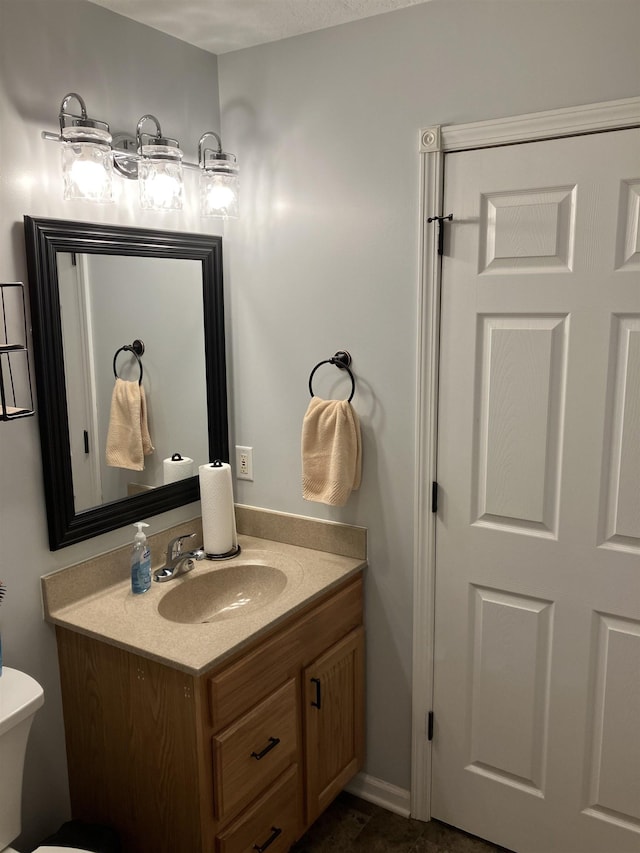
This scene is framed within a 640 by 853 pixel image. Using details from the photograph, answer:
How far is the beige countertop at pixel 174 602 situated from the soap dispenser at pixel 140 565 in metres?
0.03

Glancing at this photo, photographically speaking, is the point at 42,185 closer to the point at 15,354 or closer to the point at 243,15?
the point at 15,354

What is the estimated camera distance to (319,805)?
2148mm

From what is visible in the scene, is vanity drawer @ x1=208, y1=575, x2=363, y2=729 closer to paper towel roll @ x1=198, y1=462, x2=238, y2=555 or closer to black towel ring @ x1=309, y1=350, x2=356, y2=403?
paper towel roll @ x1=198, y1=462, x2=238, y2=555

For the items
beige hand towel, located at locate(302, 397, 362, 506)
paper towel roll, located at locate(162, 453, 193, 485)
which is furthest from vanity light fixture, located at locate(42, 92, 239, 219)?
paper towel roll, located at locate(162, 453, 193, 485)

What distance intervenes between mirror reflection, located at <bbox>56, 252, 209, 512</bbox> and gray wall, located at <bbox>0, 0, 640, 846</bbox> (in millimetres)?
132

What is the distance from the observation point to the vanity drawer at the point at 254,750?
1742 mm

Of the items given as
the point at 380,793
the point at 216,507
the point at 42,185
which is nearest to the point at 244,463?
the point at 216,507

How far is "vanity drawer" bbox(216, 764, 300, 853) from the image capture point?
181cm

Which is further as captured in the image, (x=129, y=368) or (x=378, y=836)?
(x=378, y=836)

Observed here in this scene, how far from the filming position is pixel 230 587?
2227 mm

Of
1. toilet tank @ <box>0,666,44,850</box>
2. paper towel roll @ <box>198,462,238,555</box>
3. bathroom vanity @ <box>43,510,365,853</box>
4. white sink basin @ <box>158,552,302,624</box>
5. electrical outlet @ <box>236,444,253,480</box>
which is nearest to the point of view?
toilet tank @ <box>0,666,44,850</box>

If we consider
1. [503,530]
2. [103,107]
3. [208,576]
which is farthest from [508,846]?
[103,107]

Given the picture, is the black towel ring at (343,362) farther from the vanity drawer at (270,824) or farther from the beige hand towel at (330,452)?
the vanity drawer at (270,824)

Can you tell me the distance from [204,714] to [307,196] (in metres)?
1.51
